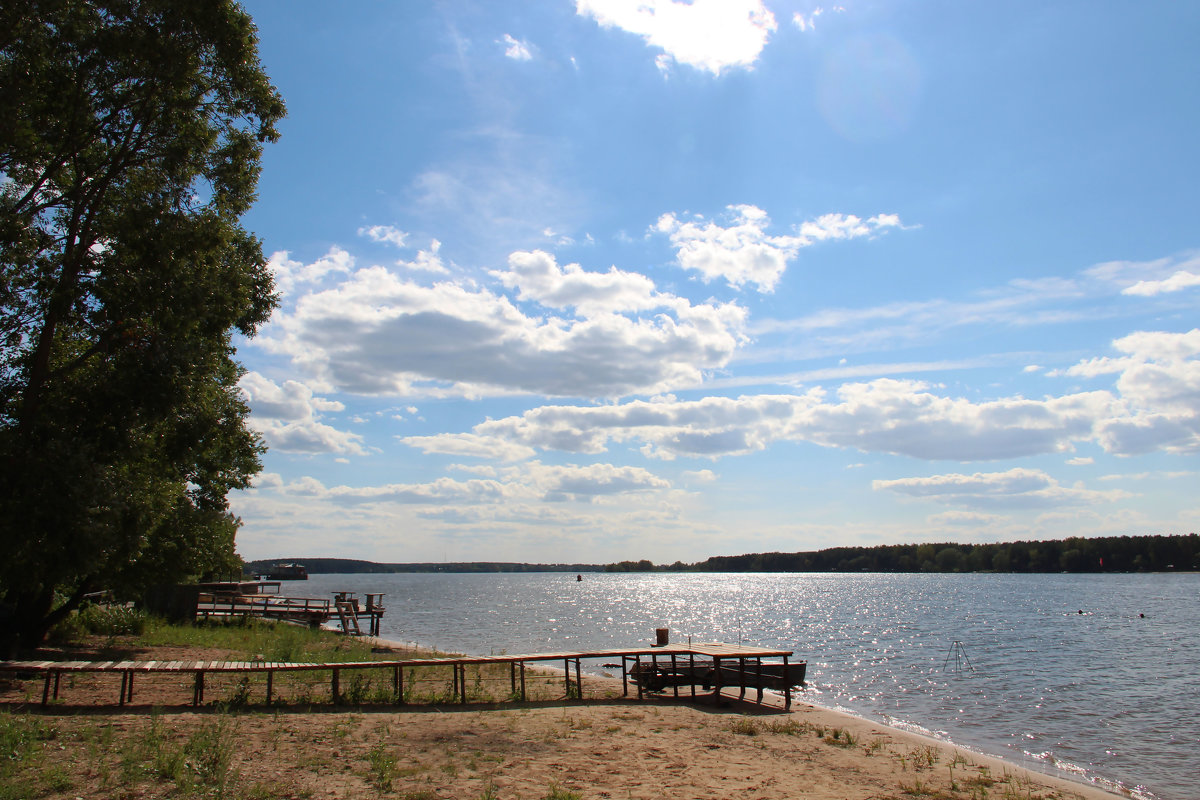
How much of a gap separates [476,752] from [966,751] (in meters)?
11.4

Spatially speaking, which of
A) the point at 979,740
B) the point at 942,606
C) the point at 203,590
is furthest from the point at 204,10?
the point at 942,606

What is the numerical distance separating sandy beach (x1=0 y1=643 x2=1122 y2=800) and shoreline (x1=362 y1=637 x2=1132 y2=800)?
140mm

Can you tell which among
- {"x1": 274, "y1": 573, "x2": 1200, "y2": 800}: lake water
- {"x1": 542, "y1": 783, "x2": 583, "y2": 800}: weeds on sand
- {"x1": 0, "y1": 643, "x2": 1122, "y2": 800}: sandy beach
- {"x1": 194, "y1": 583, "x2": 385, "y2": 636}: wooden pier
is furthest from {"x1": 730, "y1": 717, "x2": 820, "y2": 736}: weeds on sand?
{"x1": 194, "y1": 583, "x2": 385, "y2": 636}: wooden pier

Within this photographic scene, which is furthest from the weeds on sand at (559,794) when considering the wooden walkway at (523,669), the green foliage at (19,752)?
the wooden walkway at (523,669)

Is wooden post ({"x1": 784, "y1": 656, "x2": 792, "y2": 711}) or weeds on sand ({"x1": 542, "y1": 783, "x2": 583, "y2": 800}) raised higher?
weeds on sand ({"x1": 542, "y1": 783, "x2": 583, "y2": 800})

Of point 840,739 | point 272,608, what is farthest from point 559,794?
point 272,608

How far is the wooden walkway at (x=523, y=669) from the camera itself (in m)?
12.9

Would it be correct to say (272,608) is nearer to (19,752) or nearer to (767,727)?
(767,727)

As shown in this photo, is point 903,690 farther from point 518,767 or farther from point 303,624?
point 303,624

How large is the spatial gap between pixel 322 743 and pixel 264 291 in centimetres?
1381

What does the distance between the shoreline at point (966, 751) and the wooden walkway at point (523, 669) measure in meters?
→ 0.62

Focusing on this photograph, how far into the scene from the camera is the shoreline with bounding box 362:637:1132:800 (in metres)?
13.3

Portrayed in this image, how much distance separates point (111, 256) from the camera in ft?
45.8

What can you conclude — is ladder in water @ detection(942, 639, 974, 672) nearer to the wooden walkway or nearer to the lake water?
the lake water
